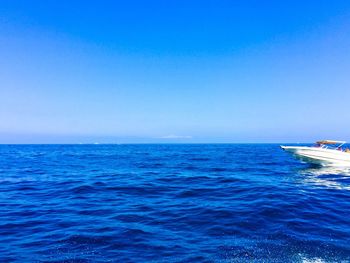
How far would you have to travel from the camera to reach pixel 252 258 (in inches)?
276

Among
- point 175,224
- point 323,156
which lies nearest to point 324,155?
point 323,156

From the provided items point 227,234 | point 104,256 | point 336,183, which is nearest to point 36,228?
point 104,256

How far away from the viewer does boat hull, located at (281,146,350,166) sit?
29.3m

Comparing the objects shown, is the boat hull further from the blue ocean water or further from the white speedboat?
the blue ocean water

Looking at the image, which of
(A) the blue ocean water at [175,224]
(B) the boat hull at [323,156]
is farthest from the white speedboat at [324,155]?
(A) the blue ocean water at [175,224]

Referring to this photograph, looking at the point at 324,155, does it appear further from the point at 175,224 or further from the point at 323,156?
the point at 175,224

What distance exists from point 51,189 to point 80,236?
1008 centimetres

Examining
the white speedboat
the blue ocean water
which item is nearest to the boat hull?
the white speedboat

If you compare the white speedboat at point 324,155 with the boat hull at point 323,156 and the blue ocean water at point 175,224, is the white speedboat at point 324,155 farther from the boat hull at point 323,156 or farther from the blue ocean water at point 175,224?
the blue ocean water at point 175,224

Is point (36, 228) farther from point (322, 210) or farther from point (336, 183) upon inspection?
point (336, 183)

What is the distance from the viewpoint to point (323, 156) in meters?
29.7

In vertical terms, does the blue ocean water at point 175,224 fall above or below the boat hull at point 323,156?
below

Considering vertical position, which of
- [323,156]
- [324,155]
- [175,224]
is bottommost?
[175,224]

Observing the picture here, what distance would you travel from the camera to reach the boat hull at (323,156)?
96.0ft
